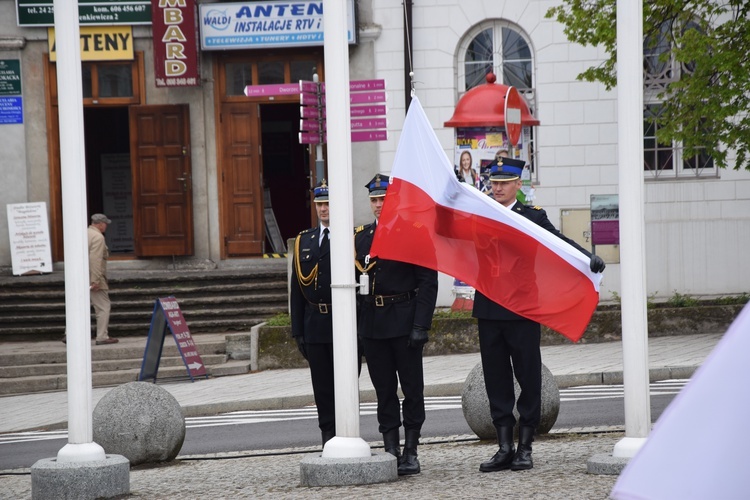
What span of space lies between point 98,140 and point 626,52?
21.1 metres

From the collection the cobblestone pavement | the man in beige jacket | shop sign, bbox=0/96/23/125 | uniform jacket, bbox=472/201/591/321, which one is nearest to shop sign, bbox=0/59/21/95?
shop sign, bbox=0/96/23/125

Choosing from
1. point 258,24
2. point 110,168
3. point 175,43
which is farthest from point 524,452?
point 110,168

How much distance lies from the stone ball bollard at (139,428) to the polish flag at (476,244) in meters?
2.61

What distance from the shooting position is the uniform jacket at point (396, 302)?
28.1 feet

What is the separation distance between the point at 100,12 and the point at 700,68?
11345 millimetres

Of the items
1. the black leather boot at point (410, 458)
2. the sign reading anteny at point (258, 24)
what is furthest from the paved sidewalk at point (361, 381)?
the sign reading anteny at point (258, 24)

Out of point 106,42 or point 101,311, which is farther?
point 106,42

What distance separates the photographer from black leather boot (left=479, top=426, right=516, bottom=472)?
8.15m

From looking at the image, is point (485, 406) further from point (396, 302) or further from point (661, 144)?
point (661, 144)

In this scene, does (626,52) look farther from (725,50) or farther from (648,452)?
(725,50)

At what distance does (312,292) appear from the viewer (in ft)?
30.5

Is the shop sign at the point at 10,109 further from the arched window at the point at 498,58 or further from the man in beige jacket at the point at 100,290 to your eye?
the arched window at the point at 498,58

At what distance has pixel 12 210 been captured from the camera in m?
23.2

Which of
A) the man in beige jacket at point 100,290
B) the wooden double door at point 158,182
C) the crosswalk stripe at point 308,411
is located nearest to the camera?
the crosswalk stripe at point 308,411
